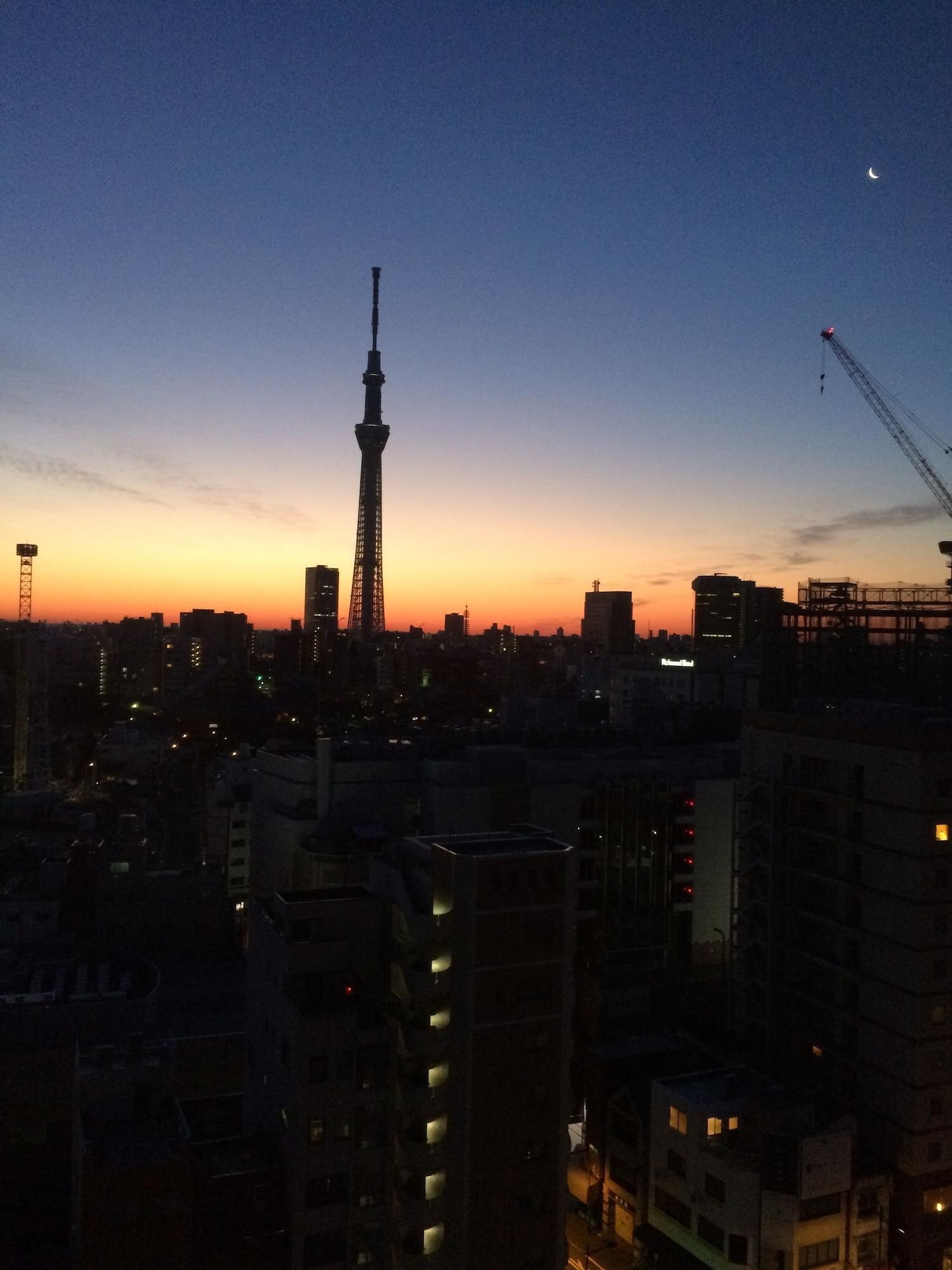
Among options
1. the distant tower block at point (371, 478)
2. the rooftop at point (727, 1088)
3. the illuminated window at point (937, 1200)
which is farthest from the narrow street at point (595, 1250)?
the distant tower block at point (371, 478)

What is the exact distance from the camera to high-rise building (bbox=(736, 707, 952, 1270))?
29.1ft

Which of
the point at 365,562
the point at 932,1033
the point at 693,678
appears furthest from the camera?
the point at 365,562

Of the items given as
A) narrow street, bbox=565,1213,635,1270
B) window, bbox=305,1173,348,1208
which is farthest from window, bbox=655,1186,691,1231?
window, bbox=305,1173,348,1208

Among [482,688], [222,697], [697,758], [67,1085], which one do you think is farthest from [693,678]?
[67,1085]

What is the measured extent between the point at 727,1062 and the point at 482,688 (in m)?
38.3

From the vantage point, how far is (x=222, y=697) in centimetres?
4616

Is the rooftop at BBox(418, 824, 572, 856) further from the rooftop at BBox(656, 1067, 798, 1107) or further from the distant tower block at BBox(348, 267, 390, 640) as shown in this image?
the distant tower block at BBox(348, 267, 390, 640)

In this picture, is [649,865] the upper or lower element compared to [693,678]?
lower

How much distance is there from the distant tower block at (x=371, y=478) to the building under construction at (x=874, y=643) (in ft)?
142

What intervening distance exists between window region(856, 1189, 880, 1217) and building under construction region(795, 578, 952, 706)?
6.84 metres

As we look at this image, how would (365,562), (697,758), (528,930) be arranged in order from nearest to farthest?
1. (528,930)
2. (697,758)
3. (365,562)

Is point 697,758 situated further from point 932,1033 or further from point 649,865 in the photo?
point 932,1033

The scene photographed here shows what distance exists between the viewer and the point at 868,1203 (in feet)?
28.1

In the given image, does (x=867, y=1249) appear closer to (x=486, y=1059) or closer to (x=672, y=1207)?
(x=672, y=1207)
